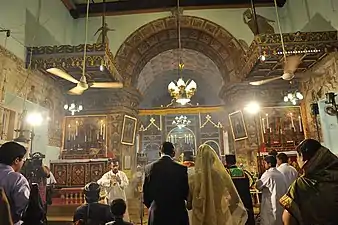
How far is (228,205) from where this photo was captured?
330 cm

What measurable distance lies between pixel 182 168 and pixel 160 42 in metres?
9.00

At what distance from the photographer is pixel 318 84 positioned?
29.0 feet

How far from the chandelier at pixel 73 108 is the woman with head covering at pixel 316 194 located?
8824 millimetres

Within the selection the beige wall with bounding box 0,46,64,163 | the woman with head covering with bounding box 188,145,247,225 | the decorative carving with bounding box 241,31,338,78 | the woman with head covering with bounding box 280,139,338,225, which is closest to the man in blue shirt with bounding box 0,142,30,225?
the woman with head covering with bounding box 188,145,247,225

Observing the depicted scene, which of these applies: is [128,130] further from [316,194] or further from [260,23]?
[316,194]

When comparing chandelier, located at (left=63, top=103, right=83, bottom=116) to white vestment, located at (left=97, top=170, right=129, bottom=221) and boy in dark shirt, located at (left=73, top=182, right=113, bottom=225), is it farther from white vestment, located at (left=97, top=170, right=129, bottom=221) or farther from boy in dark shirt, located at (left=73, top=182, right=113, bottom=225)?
boy in dark shirt, located at (left=73, top=182, right=113, bottom=225)

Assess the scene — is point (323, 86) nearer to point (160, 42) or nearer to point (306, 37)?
point (306, 37)

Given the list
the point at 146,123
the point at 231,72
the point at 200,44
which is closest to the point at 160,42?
the point at 200,44

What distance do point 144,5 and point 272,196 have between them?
9.08 metres

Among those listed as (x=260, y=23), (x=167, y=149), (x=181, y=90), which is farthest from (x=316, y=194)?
(x=260, y=23)

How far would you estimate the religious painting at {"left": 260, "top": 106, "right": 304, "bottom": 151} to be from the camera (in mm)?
9609

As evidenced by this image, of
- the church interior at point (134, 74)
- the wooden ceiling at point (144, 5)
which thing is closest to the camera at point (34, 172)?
the church interior at point (134, 74)

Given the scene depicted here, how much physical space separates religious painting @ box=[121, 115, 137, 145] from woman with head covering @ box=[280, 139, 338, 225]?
830 cm

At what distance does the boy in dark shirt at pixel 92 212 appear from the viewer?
293 cm
